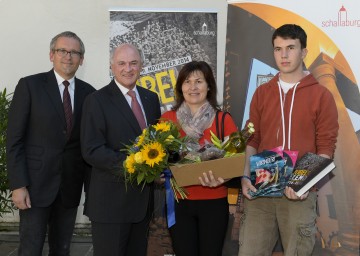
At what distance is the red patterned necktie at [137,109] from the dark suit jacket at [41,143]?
1.63 feet

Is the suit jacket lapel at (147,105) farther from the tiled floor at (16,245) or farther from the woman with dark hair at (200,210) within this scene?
the tiled floor at (16,245)

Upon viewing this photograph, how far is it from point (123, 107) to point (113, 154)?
0.33 m

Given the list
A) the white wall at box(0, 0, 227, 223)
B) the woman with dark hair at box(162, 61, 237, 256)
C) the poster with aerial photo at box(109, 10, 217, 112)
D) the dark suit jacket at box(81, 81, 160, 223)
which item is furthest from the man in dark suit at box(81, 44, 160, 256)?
the white wall at box(0, 0, 227, 223)

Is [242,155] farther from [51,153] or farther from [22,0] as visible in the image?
[22,0]

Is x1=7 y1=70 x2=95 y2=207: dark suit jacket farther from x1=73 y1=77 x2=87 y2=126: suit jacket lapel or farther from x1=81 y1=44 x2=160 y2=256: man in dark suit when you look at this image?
x1=81 y1=44 x2=160 y2=256: man in dark suit

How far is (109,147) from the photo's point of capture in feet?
9.34

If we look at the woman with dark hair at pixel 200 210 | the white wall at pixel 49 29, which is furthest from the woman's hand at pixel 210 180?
the white wall at pixel 49 29

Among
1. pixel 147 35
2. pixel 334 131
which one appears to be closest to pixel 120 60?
pixel 334 131

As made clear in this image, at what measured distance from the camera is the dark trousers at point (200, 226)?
9.52ft

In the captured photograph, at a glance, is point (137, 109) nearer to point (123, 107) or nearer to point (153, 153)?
point (123, 107)

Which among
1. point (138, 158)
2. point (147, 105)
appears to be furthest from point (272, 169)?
point (147, 105)

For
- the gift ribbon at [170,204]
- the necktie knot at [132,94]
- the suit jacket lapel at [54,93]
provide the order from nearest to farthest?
1. the gift ribbon at [170,204]
2. the necktie knot at [132,94]
3. the suit jacket lapel at [54,93]

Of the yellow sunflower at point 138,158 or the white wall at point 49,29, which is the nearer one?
the yellow sunflower at point 138,158

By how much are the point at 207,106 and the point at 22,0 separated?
332 cm
